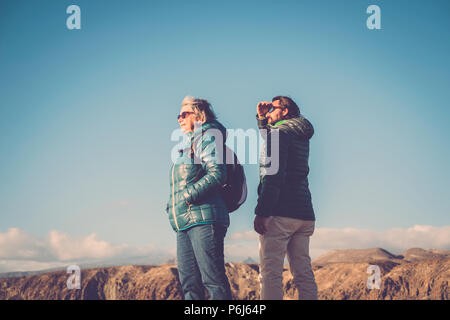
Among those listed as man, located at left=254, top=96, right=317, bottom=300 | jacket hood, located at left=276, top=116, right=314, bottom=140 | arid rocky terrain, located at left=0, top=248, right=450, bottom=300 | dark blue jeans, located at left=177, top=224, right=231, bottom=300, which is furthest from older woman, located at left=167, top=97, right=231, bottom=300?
arid rocky terrain, located at left=0, top=248, right=450, bottom=300

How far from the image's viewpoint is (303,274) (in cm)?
452

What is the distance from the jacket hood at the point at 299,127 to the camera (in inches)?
184

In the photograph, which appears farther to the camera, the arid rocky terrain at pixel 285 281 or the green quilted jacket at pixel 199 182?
the arid rocky terrain at pixel 285 281

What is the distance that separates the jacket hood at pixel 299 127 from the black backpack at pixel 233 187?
712 mm

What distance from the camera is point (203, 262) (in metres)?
3.95

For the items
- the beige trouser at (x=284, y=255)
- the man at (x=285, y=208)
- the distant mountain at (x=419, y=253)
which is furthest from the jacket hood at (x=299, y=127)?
the distant mountain at (x=419, y=253)

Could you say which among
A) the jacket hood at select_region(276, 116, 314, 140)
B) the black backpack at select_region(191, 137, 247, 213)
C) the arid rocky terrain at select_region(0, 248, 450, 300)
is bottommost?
the arid rocky terrain at select_region(0, 248, 450, 300)

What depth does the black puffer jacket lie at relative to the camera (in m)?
4.38

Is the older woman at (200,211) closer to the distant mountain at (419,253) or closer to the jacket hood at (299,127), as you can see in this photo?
the jacket hood at (299,127)

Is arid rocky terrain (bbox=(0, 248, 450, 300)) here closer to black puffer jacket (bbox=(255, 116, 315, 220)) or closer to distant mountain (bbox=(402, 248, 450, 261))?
distant mountain (bbox=(402, 248, 450, 261))

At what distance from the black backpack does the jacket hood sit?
28.0 inches

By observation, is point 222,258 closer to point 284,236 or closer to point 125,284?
point 284,236

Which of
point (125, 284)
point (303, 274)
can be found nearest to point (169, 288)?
point (125, 284)
